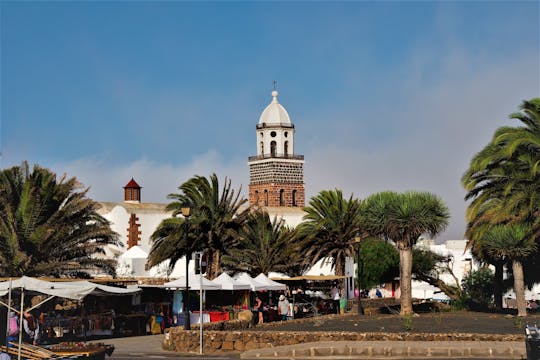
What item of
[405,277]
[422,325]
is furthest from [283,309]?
[405,277]

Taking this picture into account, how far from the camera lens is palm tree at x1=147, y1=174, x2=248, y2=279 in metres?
41.0

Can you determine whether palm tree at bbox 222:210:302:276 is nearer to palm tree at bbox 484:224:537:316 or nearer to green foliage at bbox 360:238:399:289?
palm tree at bbox 484:224:537:316

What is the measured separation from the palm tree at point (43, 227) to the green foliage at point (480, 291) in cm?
1837

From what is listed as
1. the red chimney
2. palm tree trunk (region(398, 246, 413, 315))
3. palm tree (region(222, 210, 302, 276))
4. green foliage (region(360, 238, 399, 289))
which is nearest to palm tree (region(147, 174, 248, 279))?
palm tree (region(222, 210, 302, 276))

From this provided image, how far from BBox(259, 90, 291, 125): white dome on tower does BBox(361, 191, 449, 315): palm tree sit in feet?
210

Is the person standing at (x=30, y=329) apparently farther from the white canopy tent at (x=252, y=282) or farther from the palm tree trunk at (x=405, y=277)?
the palm tree trunk at (x=405, y=277)

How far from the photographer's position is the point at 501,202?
117 feet

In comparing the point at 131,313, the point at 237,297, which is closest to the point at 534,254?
the point at 237,297

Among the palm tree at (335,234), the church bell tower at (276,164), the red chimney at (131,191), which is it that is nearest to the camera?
the palm tree at (335,234)

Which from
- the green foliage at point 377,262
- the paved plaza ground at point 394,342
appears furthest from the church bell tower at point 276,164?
the paved plaza ground at point 394,342

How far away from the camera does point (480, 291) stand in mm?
54531

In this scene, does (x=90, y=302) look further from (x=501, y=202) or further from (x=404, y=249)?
(x=501, y=202)

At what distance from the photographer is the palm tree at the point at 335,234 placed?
1828 inches

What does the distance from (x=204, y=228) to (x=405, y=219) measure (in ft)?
29.8
